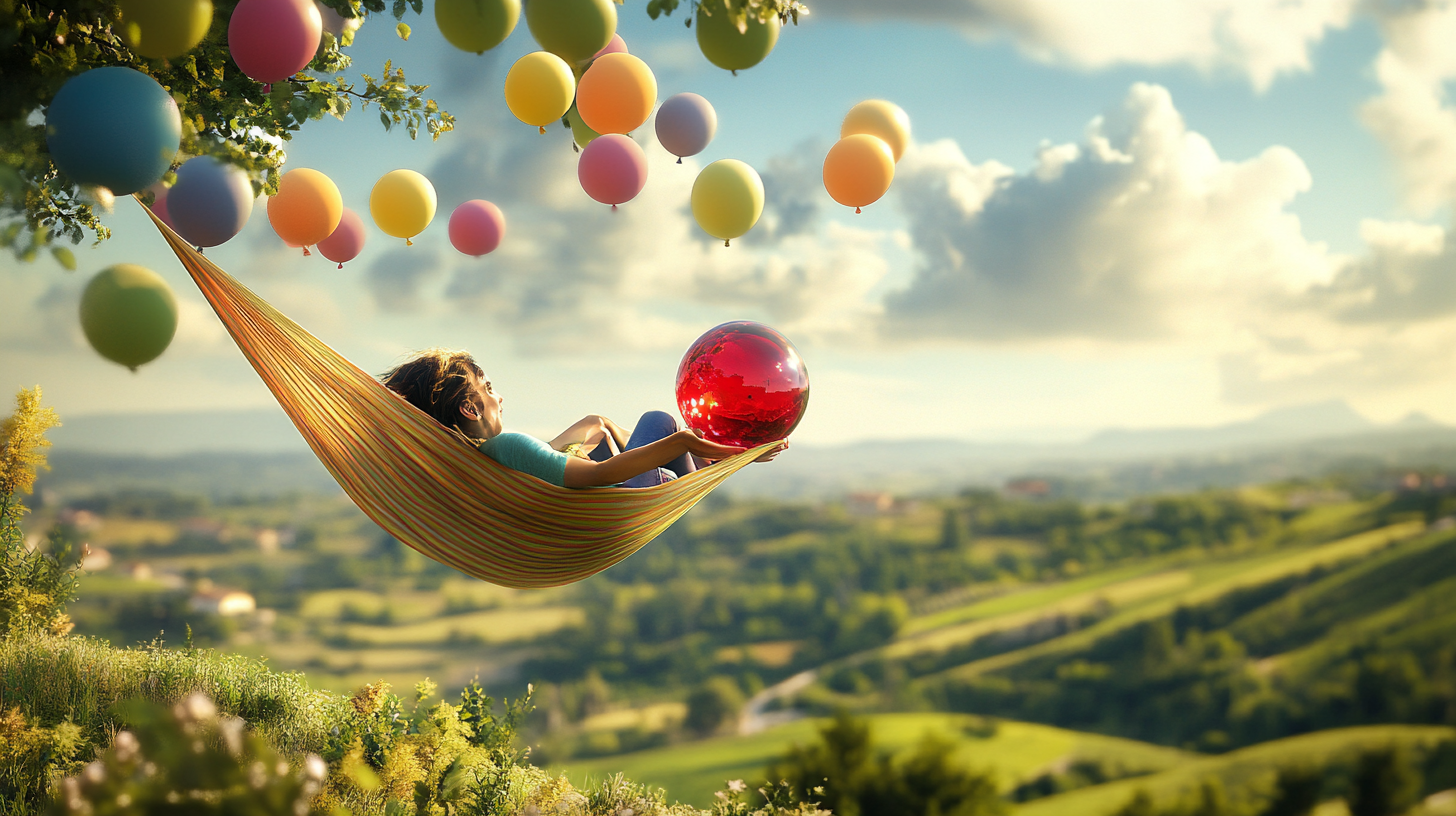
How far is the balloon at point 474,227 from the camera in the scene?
3.82 meters

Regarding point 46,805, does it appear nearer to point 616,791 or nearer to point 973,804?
point 616,791

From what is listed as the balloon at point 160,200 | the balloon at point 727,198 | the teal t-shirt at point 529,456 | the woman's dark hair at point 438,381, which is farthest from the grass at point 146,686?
the balloon at point 727,198

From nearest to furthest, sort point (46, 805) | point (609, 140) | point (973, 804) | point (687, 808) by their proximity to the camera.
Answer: point (46, 805) < point (609, 140) < point (687, 808) < point (973, 804)

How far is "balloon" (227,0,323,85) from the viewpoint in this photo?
2.66 m

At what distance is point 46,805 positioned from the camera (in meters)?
2.91

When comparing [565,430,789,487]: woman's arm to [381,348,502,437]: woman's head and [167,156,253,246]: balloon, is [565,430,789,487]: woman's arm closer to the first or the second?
[381,348,502,437]: woman's head

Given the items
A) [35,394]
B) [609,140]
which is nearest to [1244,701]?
[609,140]

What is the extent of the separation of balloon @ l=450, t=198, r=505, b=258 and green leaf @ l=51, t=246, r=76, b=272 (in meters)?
1.56

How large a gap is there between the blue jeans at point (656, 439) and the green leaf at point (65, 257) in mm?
1758

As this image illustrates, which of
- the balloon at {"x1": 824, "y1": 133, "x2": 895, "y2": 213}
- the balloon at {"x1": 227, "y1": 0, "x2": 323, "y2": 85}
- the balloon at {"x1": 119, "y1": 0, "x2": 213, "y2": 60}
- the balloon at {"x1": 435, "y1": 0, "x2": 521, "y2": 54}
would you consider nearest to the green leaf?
the balloon at {"x1": 119, "y1": 0, "x2": 213, "y2": 60}

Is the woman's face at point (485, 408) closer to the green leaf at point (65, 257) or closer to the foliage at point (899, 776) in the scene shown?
the green leaf at point (65, 257)

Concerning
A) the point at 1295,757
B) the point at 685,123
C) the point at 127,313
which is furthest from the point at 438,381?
the point at 1295,757

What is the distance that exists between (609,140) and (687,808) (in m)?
2.94

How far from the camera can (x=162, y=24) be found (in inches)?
93.5
